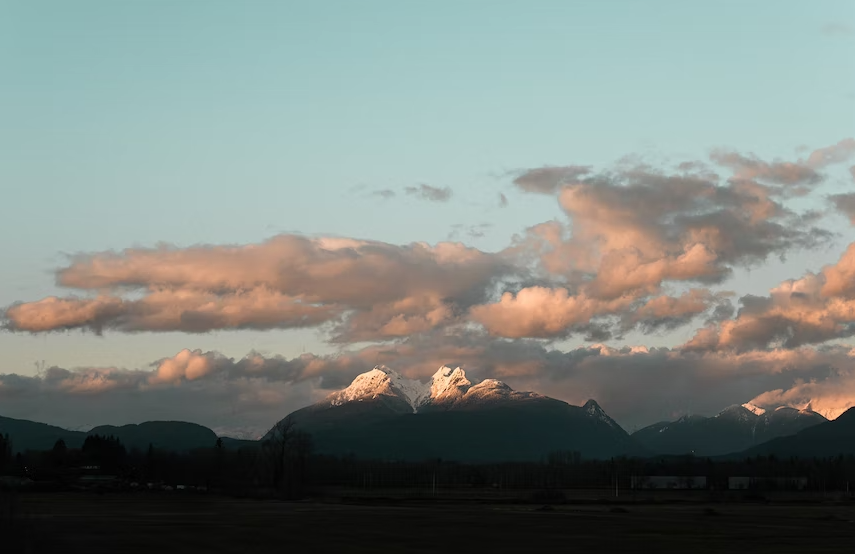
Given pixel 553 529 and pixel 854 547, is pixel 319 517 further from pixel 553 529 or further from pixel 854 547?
pixel 854 547

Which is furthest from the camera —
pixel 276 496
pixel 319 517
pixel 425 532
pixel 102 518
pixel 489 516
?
pixel 276 496

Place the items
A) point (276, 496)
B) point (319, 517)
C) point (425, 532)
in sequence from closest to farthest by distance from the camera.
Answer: point (425, 532) → point (319, 517) → point (276, 496)

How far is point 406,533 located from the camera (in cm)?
8619

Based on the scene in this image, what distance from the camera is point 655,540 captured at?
3191 inches

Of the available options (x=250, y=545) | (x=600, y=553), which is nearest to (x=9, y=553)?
(x=250, y=545)

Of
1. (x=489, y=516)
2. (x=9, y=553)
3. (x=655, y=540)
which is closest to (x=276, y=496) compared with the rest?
(x=489, y=516)

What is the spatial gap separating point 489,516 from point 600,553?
48.6 m

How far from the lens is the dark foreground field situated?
70.1m

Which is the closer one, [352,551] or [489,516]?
[352,551]

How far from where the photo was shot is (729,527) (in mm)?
99938

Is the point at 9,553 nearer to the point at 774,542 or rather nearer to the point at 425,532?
the point at 425,532

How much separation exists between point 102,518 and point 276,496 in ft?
306

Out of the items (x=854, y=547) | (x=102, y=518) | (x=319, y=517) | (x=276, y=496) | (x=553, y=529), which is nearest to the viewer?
(x=854, y=547)

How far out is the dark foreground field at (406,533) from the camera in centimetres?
7012
